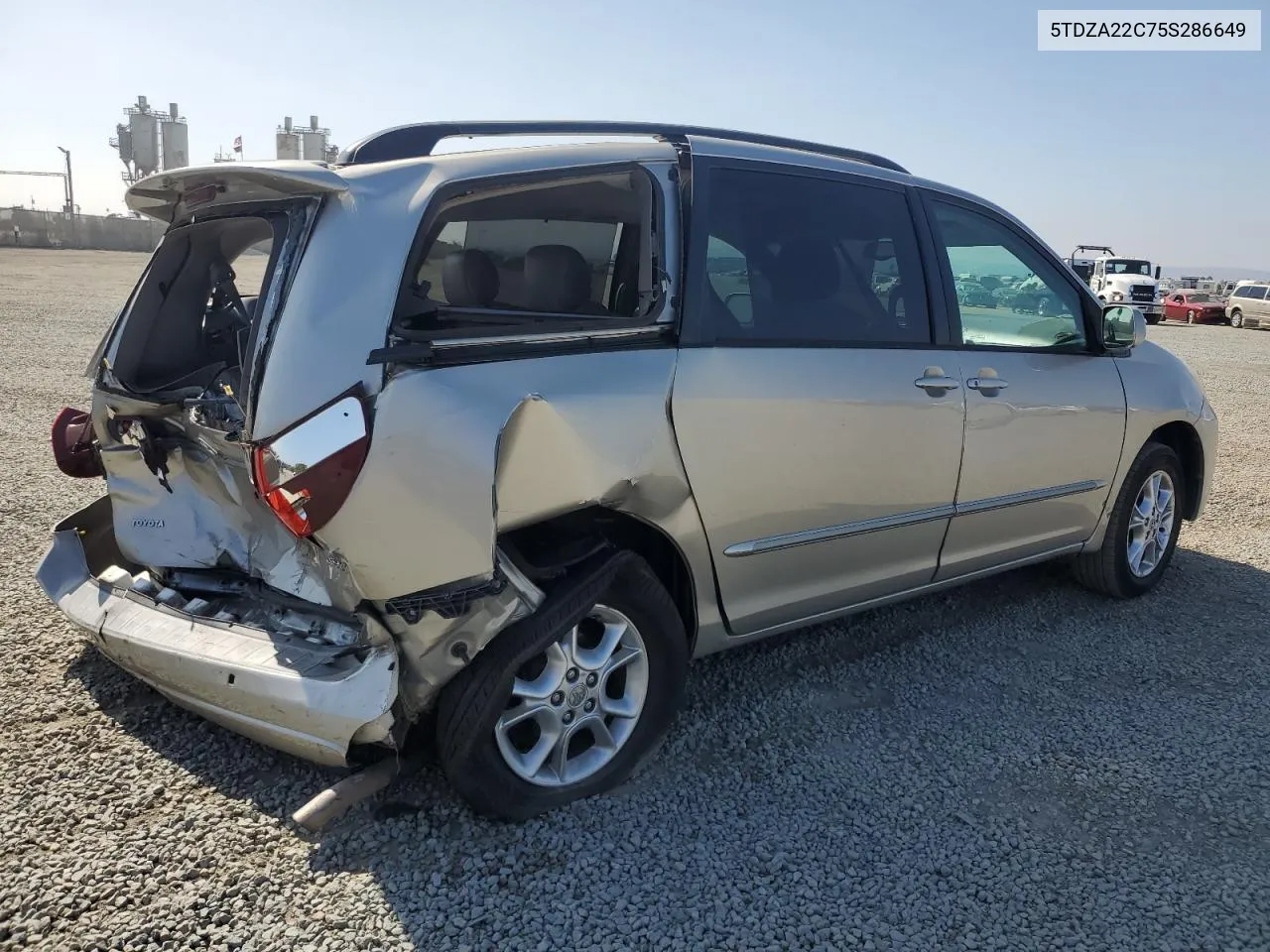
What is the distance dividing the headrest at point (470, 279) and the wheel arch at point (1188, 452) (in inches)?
136

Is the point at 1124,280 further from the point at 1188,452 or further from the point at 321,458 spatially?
the point at 321,458

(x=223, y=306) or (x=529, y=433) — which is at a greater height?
(x=223, y=306)

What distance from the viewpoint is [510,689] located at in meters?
2.48

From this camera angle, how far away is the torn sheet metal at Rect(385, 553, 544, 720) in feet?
7.80

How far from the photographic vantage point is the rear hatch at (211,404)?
233cm

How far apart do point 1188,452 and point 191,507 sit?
15.1ft

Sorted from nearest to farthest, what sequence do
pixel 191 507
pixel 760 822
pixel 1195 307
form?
pixel 760 822 < pixel 191 507 < pixel 1195 307

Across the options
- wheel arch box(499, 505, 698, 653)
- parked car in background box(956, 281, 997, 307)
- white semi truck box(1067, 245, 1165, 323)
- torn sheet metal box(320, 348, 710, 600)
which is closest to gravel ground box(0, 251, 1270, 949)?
wheel arch box(499, 505, 698, 653)

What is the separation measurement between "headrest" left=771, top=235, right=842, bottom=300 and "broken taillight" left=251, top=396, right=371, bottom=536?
1.52 metres

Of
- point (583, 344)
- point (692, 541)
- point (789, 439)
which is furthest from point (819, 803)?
point (583, 344)

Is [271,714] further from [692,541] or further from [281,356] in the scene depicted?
[692,541]

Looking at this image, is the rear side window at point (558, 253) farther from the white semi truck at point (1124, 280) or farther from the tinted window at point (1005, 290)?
the white semi truck at point (1124, 280)

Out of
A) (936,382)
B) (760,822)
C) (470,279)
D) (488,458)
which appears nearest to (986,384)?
(936,382)

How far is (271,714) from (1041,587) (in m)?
3.78
